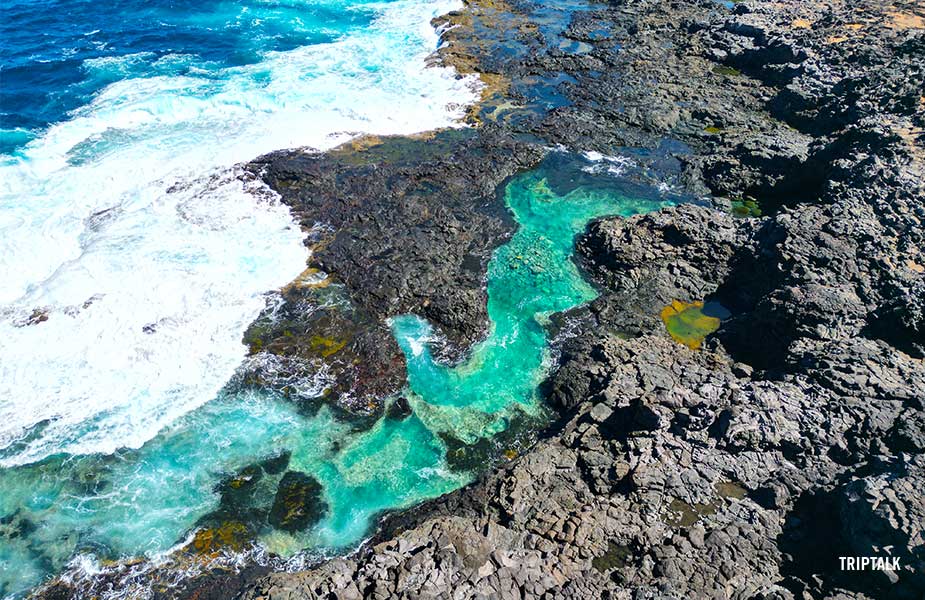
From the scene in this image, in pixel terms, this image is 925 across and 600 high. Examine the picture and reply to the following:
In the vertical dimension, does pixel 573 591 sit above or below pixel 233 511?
above

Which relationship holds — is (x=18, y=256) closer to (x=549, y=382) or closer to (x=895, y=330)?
(x=549, y=382)

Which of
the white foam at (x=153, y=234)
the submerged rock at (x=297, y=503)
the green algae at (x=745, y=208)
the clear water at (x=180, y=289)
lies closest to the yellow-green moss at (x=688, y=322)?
the clear water at (x=180, y=289)

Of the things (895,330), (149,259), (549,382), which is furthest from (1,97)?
(895,330)

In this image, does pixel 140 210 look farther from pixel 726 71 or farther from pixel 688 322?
pixel 726 71

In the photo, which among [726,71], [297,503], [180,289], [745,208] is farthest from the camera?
[726,71]

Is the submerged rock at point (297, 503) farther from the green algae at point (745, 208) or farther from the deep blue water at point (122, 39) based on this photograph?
the deep blue water at point (122, 39)

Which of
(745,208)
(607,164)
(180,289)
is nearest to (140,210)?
(180,289)

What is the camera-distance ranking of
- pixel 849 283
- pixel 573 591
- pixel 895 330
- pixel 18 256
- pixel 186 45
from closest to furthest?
pixel 573 591 → pixel 895 330 → pixel 849 283 → pixel 18 256 → pixel 186 45
